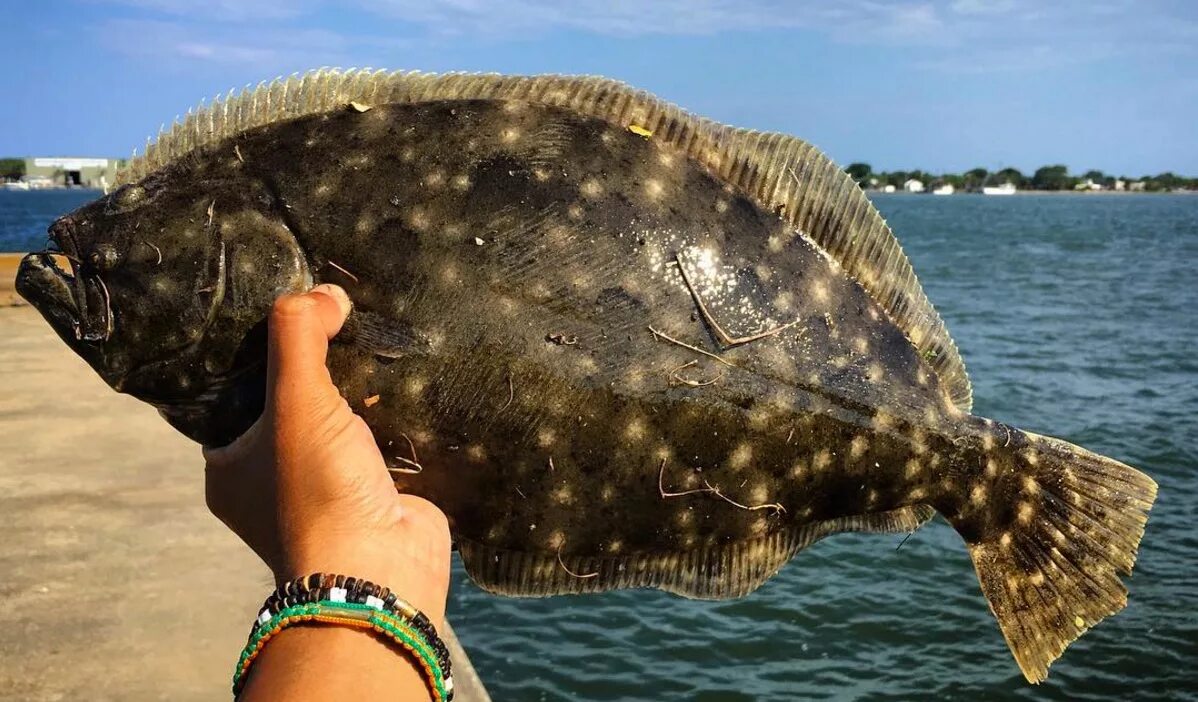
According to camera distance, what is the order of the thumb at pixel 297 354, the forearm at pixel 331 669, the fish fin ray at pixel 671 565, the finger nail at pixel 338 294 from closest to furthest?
1. the forearm at pixel 331 669
2. the thumb at pixel 297 354
3. the finger nail at pixel 338 294
4. the fish fin ray at pixel 671 565

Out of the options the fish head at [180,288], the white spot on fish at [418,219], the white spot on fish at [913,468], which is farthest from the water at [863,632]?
the white spot on fish at [418,219]

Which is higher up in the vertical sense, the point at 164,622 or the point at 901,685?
the point at 164,622

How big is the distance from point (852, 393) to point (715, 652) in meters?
6.76

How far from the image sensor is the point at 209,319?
2.69 meters

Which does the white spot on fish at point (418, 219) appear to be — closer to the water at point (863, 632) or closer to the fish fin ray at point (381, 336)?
the fish fin ray at point (381, 336)

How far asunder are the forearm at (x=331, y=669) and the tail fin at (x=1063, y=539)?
6.04 feet

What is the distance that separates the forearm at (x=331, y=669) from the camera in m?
1.99

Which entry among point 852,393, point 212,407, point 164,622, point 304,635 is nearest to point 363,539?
point 304,635

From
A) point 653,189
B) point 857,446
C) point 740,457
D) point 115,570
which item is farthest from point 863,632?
point 653,189

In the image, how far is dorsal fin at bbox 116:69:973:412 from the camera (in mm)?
2830

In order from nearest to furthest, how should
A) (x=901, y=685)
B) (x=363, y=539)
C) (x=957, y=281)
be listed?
(x=363, y=539) → (x=901, y=685) → (x=957, y=281)

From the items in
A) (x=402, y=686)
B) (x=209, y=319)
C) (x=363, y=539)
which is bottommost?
(x=402, y=686)

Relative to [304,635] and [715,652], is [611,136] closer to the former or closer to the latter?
[304,635]

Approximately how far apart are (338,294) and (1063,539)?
86.1 inches
